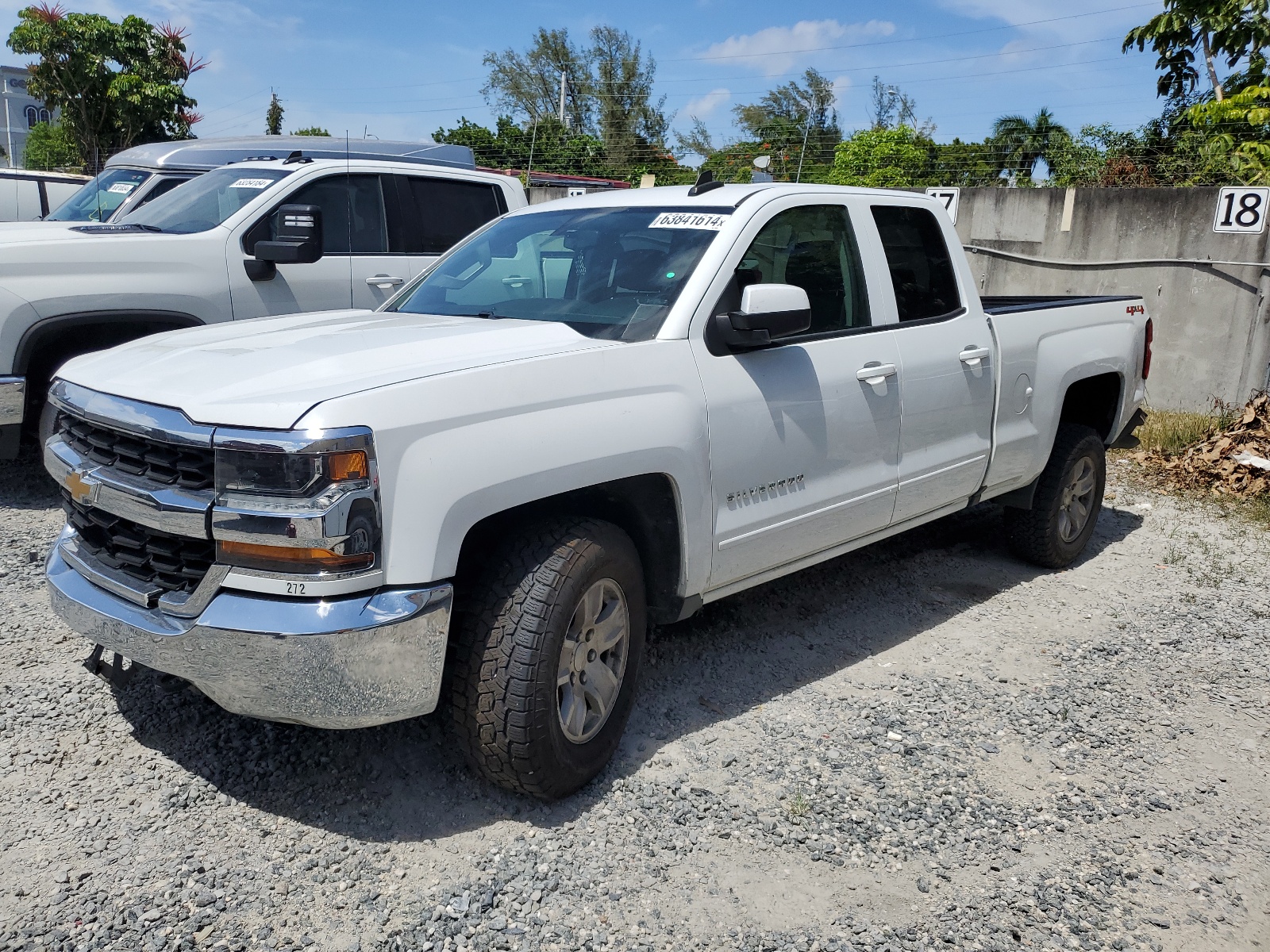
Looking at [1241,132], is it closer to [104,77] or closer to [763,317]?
[763,317]

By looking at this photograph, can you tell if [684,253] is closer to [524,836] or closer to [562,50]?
[524,836]

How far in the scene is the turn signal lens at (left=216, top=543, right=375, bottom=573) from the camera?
2703mm

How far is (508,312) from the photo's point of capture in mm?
3930

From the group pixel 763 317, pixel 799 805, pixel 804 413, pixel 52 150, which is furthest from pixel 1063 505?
pixel 52 150

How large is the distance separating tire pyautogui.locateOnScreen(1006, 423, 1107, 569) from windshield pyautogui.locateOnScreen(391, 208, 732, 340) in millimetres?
2757

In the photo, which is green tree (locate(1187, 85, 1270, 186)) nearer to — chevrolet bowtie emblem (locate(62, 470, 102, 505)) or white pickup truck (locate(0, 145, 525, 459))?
white pickup truck (locate(0, 145, 525, 459))

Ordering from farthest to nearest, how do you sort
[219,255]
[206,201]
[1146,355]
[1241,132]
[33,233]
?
1. [1241,132]
2. [206,201]
3. [219,255]
4. [1146,355]
5. [33,233]

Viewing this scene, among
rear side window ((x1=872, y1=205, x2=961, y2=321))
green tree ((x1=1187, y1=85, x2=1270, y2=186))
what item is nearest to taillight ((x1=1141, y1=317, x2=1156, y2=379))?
rear side window ((x1=872, y1=205, x2=961, y2=321))

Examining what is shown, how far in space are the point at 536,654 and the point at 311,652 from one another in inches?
25.1

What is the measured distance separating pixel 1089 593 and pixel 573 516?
11.7 ft

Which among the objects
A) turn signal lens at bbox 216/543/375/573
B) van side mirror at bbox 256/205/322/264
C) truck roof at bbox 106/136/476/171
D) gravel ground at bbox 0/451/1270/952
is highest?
truck roof at bbox 106/136/476/171

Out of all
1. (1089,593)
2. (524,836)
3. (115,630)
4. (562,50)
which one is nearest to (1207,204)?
(1089,593)

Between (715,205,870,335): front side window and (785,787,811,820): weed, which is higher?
(715,205,870,335): front side window

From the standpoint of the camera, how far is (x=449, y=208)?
7.61 m
